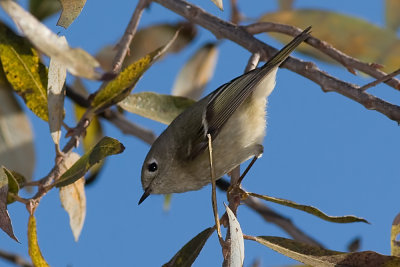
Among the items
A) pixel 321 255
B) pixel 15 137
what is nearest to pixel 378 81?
pixel 321 255

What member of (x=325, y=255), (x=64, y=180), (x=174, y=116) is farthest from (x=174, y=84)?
(x=325, y=255)

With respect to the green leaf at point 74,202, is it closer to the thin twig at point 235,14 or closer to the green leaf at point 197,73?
the thin twig at point 235,14

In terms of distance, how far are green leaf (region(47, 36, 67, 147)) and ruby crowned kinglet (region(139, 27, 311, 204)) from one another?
0.55 m

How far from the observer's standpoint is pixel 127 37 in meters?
2.56

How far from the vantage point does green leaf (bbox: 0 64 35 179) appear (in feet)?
9.24

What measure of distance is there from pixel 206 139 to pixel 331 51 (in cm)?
56

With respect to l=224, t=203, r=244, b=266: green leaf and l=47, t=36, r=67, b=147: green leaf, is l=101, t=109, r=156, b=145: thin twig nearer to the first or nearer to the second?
l=47, t=36, r=67, b=147: green leaf

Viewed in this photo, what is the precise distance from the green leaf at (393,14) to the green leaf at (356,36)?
10cm

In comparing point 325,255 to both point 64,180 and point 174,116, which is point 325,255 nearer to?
point 64,180

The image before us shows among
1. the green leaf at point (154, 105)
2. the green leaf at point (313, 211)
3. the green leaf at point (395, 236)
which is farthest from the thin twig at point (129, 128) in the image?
the green leaf at point (395, 236)

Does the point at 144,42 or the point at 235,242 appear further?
the point at 144,42

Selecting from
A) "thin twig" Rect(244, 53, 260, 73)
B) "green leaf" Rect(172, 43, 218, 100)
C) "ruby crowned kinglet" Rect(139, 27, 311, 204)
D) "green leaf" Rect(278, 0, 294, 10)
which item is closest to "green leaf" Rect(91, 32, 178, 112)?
"thin twig" Rect(244, 53, 260, 73)

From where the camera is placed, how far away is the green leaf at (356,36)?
2.78 metres

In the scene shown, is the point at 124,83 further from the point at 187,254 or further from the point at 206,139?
the point at 187,254
